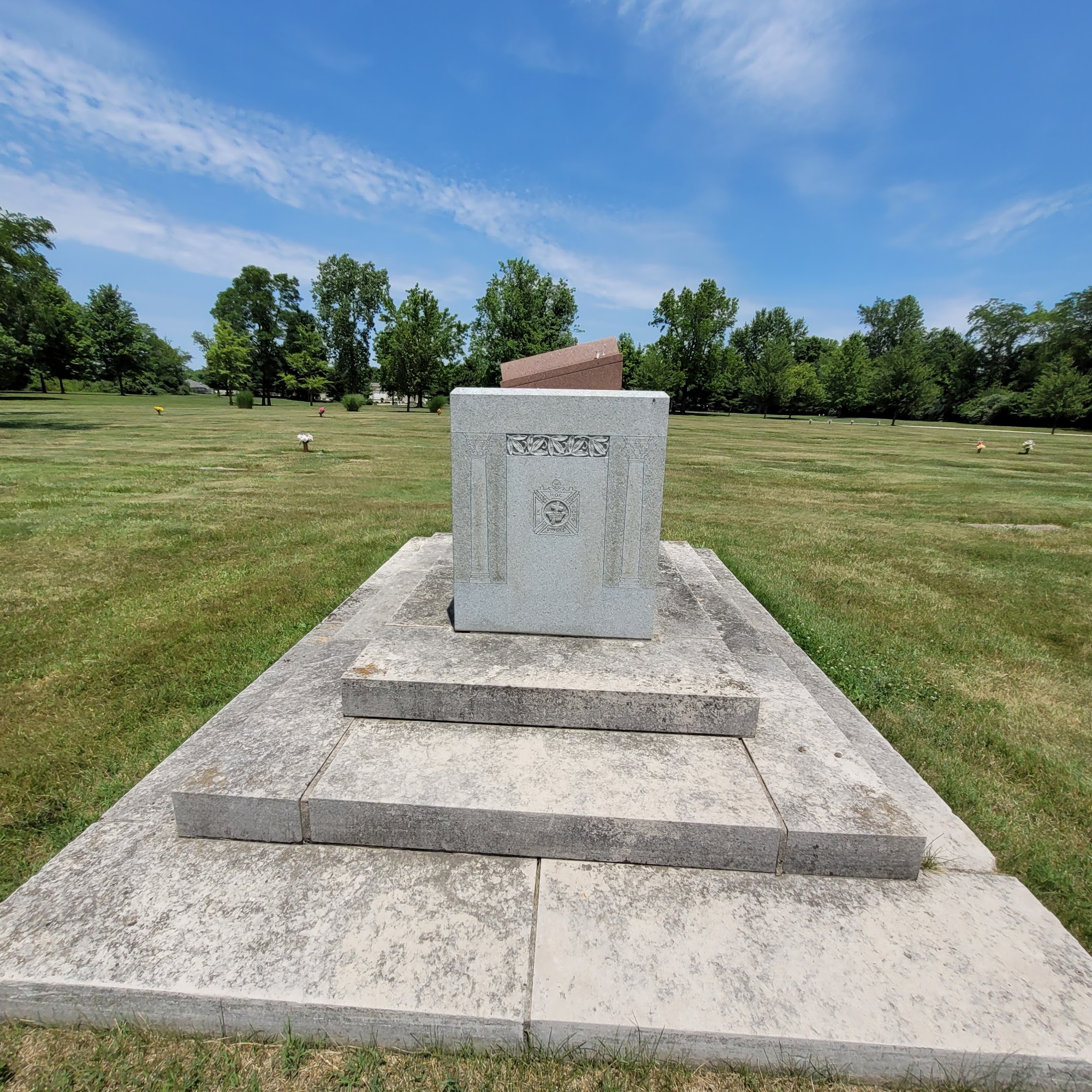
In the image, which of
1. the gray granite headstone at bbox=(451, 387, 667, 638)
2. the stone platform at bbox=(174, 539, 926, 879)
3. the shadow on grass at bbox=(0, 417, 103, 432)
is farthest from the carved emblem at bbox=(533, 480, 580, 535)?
the shadow on grass at bbox=(0, 417, 103, 432)

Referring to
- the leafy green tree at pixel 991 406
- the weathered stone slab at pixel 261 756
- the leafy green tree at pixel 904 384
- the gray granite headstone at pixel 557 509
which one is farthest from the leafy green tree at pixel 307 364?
the leafy green tree at pixel 991 406

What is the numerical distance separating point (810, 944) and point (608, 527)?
2.11m

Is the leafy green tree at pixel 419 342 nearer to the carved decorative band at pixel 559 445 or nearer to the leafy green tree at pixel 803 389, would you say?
the leafy green tree at pixel 803 389

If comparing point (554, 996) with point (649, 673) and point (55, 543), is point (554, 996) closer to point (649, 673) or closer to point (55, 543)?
point (649, 673)

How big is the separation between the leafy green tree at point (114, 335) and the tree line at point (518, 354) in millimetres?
123

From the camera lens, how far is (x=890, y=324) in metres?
76.0

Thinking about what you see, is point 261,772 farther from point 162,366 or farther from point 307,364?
point 162,366

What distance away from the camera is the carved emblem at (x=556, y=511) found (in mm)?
3281

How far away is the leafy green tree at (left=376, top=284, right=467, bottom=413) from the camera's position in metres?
40.4

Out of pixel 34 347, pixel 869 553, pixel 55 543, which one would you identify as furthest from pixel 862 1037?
pixel 34 347

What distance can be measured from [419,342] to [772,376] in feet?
117

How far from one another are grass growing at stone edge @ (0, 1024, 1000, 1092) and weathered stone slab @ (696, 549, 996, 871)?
101 centimetres

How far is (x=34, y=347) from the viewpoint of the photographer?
48.6 m

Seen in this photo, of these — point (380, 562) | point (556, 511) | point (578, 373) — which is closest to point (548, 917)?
point (556, 511)
